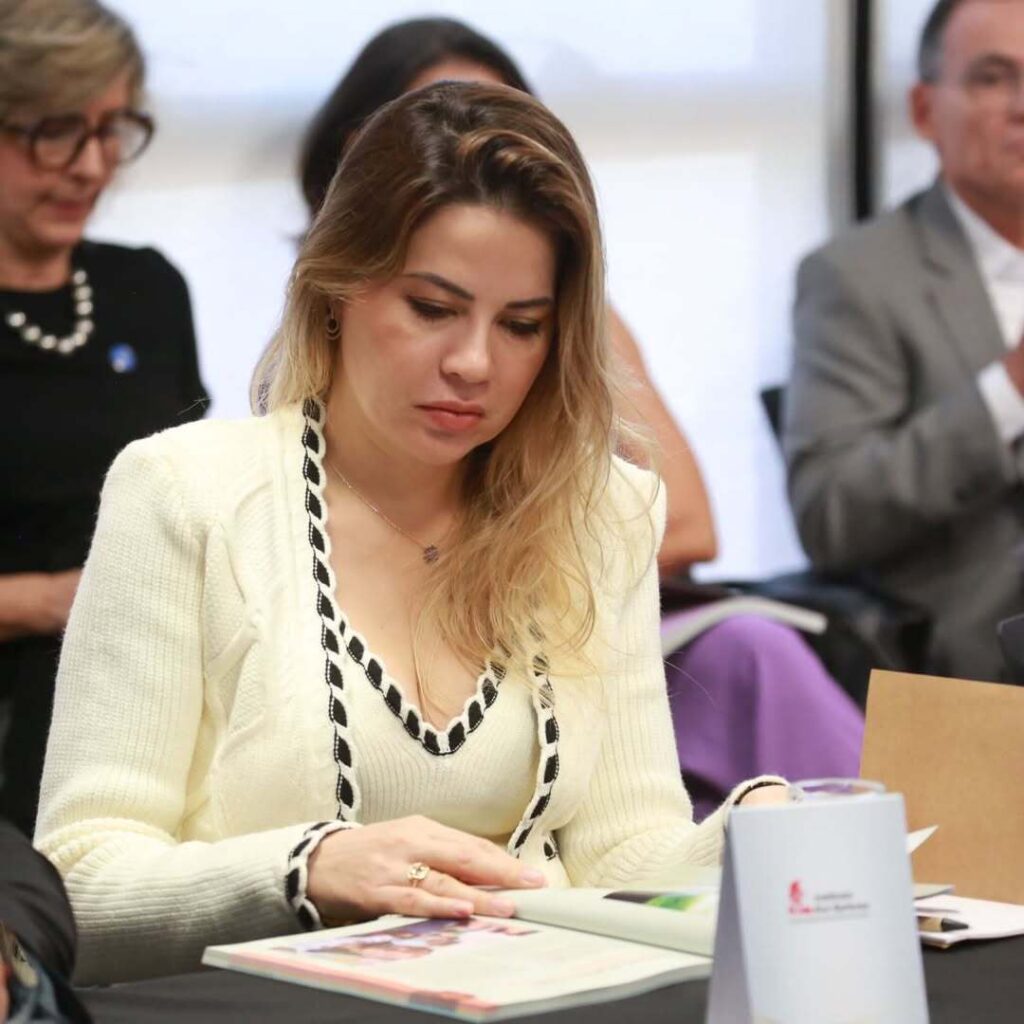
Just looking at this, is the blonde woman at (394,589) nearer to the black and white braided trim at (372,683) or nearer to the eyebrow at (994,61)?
the black and white braided trim at (372,683)

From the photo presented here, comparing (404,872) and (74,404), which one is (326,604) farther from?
(74,404)

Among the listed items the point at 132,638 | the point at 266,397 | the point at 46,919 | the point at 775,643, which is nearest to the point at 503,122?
the point at 266,397

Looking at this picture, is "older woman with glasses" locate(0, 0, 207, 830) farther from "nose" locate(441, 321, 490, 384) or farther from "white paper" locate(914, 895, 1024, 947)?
"white paper" locate(914, 895, 1024, 947)

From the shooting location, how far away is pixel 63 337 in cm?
282

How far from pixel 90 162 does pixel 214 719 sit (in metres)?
1.59

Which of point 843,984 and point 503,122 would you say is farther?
point 503,122

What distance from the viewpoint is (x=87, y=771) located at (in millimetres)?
1575

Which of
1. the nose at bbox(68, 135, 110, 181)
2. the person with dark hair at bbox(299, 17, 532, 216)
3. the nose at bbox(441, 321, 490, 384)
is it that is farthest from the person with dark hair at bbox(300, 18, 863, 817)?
the nose at bbox(441, 321, 490, 384)

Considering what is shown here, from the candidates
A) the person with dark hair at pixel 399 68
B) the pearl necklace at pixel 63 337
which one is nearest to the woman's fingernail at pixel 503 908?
the pearl necklace at pixel 63 337

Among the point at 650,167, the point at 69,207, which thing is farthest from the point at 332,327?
the point at 650,167

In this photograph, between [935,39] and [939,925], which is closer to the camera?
[939,925]

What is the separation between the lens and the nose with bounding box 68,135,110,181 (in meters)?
2.97

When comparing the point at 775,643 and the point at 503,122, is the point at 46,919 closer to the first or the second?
the point at 503,122

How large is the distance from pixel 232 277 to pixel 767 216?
4.17 feet
